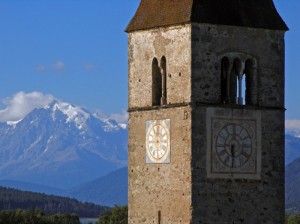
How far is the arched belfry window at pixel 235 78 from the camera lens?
51.8m

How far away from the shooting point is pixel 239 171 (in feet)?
169

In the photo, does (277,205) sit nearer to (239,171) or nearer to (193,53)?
(239,171)

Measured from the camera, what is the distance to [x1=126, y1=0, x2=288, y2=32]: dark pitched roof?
5134cm

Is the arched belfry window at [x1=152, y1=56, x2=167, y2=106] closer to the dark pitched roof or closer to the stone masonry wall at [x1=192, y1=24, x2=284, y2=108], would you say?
the dark pitched roof

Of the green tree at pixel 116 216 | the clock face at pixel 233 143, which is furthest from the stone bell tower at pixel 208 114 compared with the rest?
the green tree at pixel 116 216

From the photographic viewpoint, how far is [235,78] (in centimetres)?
5203

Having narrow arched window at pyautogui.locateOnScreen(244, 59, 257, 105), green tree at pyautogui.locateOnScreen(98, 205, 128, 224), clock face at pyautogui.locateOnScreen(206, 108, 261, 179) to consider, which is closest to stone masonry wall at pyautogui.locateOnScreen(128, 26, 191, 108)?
clock face at pyautogui.locateOnScreen(206, 108, 261, 179)

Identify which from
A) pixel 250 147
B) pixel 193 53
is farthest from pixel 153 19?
pixel 250 147

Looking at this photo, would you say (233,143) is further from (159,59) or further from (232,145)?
(159,59)

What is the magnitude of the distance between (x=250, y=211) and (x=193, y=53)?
6255mm

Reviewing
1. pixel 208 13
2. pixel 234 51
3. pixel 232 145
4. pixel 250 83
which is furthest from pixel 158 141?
pixel 208 13

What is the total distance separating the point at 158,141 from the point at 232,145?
292 centimetres

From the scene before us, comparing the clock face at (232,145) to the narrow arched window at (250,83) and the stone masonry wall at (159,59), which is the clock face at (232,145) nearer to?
the narrow arched window at (250,83)

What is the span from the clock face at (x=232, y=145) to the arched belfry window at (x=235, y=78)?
105 cm
